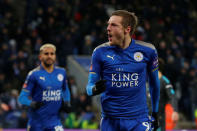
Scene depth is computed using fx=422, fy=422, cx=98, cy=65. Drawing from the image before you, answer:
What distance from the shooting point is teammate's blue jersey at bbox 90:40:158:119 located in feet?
14.2

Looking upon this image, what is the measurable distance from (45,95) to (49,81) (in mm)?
247

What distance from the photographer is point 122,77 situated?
432 centimetres

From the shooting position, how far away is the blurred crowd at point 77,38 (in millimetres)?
12656

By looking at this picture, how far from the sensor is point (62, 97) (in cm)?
691

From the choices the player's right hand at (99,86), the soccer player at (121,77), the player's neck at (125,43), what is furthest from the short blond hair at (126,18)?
the player's right hand at (99,86)

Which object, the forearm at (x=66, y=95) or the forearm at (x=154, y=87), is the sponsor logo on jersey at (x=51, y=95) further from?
the forearm at (x=154, y=87)

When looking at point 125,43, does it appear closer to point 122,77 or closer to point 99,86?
point 122,77

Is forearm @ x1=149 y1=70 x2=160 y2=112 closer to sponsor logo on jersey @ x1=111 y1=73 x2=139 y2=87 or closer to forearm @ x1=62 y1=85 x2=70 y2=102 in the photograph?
sponsor logo on jersey @ x1=111 y1=73 x2=139 y2=87

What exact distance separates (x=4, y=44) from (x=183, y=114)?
22.0 feet

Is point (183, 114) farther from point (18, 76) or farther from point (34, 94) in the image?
point (34, 94)

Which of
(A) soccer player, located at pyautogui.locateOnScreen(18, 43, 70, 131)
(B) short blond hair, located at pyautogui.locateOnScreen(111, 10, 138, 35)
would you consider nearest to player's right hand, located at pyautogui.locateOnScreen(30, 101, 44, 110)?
(A) soccer player, located at pyautogui.locateOnScreen(18, 43, 70, 131)

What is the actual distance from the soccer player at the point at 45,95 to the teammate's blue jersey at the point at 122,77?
224 cm

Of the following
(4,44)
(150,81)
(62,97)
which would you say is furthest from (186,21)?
(150,81)

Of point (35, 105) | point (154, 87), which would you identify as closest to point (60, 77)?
point (35, 105)
